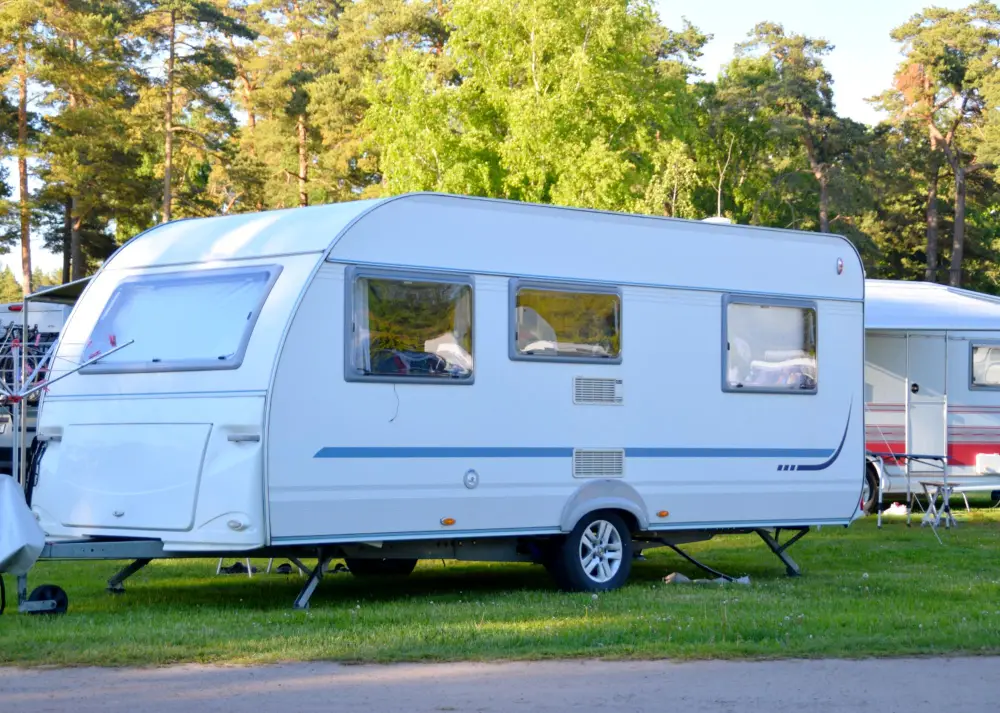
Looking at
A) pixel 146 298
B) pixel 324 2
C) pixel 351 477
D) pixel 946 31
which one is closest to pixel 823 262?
pixel 351 477

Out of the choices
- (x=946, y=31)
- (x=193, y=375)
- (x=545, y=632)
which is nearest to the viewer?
(x=545, y=632)

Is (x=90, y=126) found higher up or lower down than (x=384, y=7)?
lower down

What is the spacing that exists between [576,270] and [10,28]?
30.7m

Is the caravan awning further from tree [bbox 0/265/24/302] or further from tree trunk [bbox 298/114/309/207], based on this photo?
tree [bbox 0/265/24/302]

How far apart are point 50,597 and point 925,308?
12195 millimetres

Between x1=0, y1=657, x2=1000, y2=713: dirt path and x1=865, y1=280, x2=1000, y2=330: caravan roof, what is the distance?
10066 mm

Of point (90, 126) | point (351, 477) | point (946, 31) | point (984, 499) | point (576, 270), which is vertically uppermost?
point (946, 31)

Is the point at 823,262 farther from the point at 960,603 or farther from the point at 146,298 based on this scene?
the point at 146,298

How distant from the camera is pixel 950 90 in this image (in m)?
52.9

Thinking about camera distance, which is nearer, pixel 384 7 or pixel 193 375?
pixel 193 375

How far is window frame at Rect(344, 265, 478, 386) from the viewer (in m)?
9.79

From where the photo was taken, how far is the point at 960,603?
10.3 m

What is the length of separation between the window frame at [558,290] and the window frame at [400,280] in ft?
1.09

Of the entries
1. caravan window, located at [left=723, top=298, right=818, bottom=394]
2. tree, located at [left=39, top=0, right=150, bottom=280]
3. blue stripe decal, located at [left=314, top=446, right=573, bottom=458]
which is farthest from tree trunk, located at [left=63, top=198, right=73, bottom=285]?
blue stripe decal, located at [left=314, top=446, right=573, bottom=458]
